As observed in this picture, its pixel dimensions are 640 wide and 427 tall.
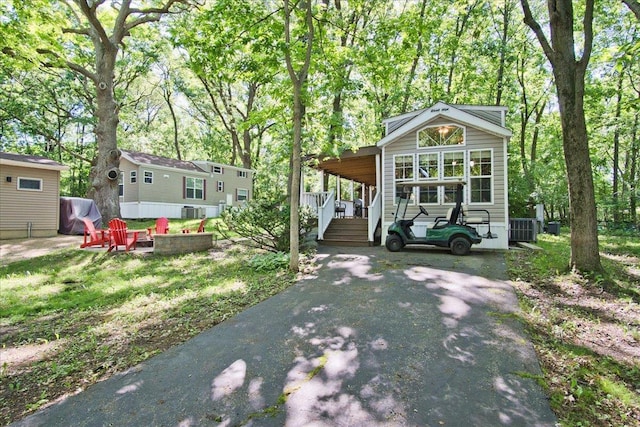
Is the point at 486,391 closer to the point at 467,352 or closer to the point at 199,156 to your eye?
the point at 467,352

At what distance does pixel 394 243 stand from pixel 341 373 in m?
7.41

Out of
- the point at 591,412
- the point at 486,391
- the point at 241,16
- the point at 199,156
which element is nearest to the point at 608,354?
the point at 591,412

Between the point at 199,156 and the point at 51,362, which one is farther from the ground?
the point at 199,156

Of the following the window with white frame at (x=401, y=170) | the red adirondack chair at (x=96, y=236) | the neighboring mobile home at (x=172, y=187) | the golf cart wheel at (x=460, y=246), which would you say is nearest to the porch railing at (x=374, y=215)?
the window with white frame at (x=401, y=170)

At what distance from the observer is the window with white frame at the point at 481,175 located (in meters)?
10.6

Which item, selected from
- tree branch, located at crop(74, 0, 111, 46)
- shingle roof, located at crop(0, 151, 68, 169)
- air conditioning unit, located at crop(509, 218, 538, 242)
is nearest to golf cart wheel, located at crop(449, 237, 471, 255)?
air conditioning unit, located at crop(509, 218, 538, 242)

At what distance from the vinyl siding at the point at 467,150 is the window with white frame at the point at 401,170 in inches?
4.7

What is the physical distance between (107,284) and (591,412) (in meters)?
7.58

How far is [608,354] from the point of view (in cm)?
331

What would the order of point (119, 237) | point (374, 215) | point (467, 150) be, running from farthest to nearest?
point (374, 215)
point (467, 150)
point (119, 237)

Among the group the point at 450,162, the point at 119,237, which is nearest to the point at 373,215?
the point at 450,162

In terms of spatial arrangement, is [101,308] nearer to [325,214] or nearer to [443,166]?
[325,214]

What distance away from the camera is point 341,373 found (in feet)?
9.63

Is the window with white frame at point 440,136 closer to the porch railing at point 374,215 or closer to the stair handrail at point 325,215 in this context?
the porch railing at point 374,215
